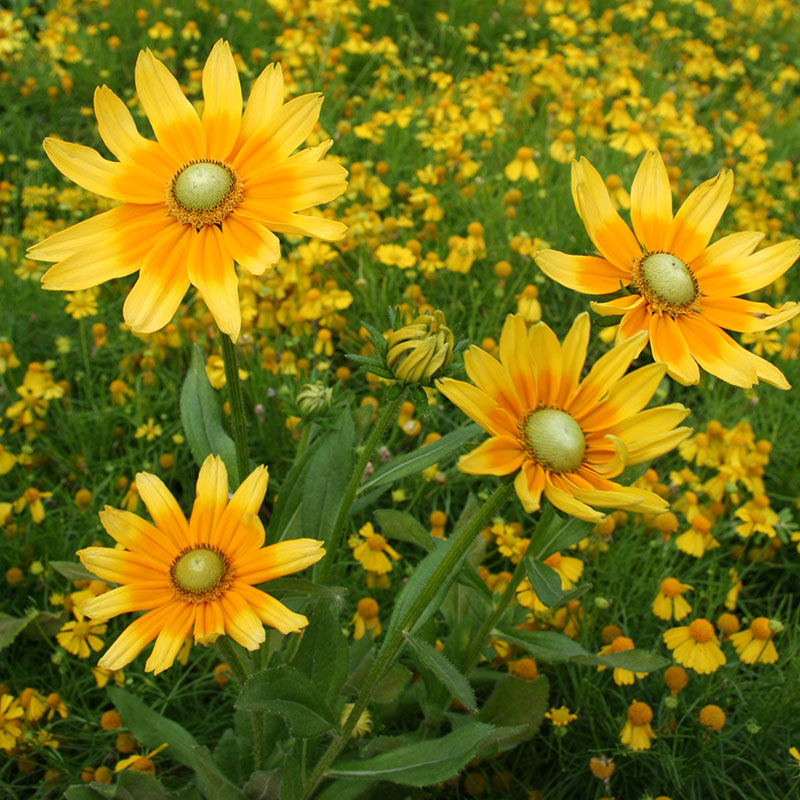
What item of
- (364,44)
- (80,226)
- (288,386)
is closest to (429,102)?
(364,44)

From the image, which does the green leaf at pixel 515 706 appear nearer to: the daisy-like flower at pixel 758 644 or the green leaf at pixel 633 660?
the green leaf at pixel 633 660

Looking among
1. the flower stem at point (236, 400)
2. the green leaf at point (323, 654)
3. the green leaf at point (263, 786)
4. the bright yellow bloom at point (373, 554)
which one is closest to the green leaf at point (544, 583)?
the green leaf at point (323, 654)

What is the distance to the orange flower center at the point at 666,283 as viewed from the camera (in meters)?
1.18

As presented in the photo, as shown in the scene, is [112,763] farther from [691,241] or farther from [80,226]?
[691,241]

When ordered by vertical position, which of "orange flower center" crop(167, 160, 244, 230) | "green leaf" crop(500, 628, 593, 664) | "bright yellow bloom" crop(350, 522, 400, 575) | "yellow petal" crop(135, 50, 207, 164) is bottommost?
"green leaf" crop(500, 628, 593, 664)

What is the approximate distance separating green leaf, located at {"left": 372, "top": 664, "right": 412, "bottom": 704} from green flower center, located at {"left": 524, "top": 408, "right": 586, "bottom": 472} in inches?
26.0

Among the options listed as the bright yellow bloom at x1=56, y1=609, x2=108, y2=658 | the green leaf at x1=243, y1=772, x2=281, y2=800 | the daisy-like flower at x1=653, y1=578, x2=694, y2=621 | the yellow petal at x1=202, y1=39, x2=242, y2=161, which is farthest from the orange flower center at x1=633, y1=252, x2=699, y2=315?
the bright yellow bloom at x1=56, y1=609, x2=108, y2=658

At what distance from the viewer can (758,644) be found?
1.78m

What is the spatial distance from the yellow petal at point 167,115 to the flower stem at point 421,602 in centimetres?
68

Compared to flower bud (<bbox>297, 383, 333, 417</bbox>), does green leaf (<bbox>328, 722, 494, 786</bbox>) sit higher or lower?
lower

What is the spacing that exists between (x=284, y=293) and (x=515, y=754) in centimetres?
150

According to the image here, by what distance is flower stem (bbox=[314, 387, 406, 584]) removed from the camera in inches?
48.8

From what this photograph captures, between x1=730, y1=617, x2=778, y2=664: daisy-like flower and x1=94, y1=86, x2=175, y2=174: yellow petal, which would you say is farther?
x1=730, y1=617, x2=778, y2=664: daisy-like flower

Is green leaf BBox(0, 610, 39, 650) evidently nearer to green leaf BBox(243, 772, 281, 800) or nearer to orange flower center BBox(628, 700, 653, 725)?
green leaf BBox(243, 772, 281, 800)
